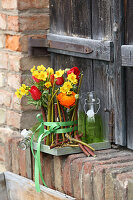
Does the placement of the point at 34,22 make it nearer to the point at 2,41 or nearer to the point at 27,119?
the point at 2,41

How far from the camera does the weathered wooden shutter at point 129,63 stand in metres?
2.69

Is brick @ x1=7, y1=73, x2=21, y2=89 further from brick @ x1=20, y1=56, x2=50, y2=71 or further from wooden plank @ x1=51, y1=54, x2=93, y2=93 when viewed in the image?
wooden plank @ x1=51, y1=54, x2=93, y2=93

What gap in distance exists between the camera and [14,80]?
11.2ft

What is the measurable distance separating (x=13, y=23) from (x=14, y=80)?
375 millimetres

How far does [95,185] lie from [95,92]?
63cm

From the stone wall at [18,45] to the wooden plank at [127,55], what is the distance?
0.85m

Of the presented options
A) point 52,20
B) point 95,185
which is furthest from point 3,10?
point 95,185

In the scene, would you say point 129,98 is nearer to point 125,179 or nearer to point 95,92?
A: point 95,92

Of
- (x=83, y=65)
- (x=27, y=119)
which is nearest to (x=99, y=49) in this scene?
(x=83, y=65)

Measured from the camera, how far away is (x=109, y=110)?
291 cm

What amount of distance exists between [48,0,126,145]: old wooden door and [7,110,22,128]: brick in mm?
480

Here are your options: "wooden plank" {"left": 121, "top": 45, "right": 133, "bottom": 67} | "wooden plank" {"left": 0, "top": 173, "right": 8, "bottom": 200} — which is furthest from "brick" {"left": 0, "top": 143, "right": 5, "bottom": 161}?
"wooden plank" {"left": 121, "top": 45, "right": 133, "bottom": 67}

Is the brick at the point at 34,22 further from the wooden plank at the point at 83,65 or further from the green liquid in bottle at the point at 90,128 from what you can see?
the green liquid in bottle at the point at 90,128

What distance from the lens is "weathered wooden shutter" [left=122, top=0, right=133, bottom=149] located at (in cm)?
269
